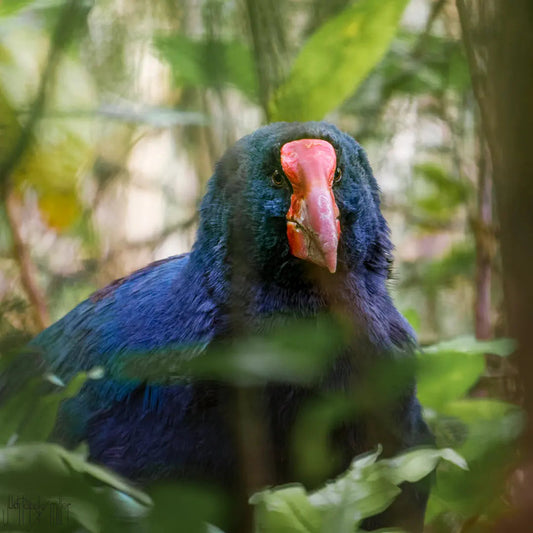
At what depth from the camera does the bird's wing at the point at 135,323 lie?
6.51 ft

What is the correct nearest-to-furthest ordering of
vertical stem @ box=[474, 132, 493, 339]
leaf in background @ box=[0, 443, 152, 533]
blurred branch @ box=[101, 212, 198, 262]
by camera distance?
leaf in background @ box=[0, 443, 152, 533], vertical stem @ box=[474, 132, 493, 339], blurred branch @ box=[101, 212, 198, 262]

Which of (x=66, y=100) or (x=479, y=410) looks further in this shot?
(x=66, y=100)

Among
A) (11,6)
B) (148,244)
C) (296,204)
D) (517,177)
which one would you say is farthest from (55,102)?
(148,244)

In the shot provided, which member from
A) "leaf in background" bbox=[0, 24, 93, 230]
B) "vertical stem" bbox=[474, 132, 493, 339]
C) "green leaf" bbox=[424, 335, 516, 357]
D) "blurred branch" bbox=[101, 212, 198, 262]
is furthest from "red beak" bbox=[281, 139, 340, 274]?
"blurred branch" bbox=[101, 212, 198, 262]

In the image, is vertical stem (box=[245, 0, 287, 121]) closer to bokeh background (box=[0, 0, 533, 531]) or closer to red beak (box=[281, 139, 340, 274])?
bokeh background (box=[0, 0, 533, 531])

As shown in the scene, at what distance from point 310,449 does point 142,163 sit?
4.08m

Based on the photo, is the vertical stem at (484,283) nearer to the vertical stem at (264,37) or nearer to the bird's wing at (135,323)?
the bird's wing at (135,323)

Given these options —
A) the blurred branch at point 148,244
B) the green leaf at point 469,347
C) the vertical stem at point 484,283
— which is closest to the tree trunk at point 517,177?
the green leaf at point 469,347

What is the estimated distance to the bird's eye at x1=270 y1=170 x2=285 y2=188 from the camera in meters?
1.98

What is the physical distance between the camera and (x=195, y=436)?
1.91m

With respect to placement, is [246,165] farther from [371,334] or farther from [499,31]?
[499,31]

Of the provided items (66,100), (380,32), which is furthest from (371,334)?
(66,100)

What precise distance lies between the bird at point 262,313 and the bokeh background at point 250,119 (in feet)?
0.51

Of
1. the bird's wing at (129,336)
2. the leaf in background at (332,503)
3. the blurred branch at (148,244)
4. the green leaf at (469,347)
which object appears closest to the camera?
the leaf in background at (332,503)
